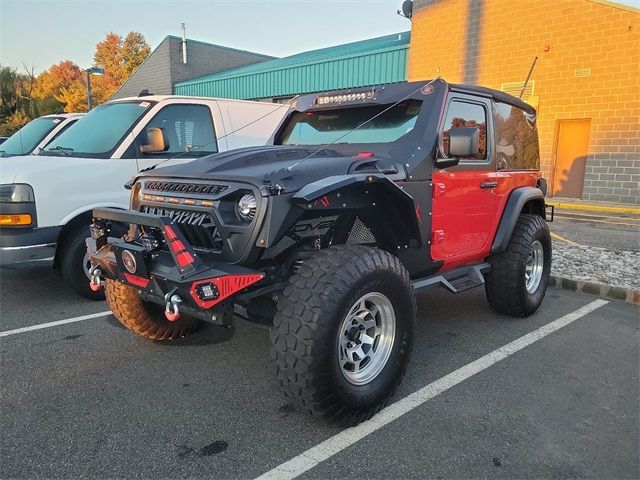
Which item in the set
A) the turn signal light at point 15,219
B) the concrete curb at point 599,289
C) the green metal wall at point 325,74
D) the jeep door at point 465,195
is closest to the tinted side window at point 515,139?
the jeep door at point 465,195

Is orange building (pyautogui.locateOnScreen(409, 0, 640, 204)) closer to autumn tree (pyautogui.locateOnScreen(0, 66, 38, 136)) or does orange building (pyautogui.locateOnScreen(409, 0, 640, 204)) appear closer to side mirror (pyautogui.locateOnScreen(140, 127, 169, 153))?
side mirror (pyautogui.locateOnScreen(140, 127, 169, 153))

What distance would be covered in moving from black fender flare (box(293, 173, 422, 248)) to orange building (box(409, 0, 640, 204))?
13481mm

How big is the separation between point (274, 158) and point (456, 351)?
7.14 feet

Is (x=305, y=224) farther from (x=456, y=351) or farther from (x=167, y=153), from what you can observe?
(x=167, y=153)

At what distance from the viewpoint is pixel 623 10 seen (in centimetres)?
1325

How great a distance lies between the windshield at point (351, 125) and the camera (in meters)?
3.89

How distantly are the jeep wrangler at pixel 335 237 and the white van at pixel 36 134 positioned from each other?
196 inches

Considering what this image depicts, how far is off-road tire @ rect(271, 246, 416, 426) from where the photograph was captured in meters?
2.63

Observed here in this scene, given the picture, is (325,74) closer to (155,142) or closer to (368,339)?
(155,142)

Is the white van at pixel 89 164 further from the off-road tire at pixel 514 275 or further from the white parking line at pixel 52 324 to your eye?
the off-road tire at pixel 514 275

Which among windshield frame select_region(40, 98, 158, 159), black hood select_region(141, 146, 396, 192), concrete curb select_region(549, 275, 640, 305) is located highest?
windshield frame select_region(40, 98, 158, 159)

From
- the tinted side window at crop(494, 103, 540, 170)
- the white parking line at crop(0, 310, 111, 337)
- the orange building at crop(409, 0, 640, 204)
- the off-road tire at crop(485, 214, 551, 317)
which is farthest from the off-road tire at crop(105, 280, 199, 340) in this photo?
the orange building at crop(409, 0, 640, 204)

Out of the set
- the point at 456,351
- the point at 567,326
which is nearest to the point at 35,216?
the point at 456,351

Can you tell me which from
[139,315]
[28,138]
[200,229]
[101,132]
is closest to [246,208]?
[200,229]
